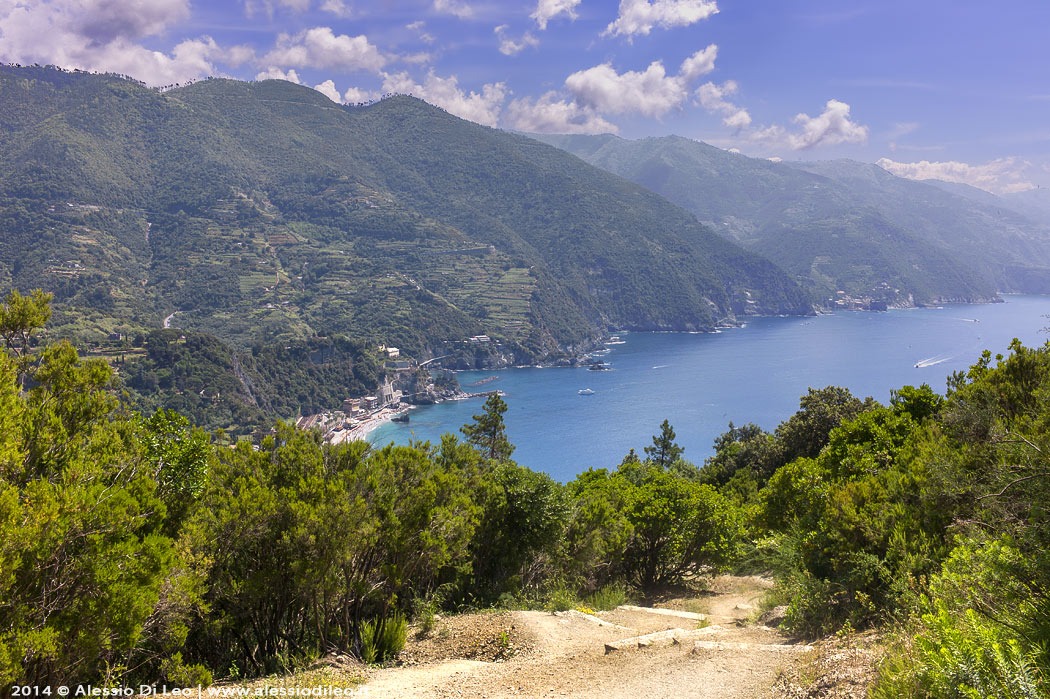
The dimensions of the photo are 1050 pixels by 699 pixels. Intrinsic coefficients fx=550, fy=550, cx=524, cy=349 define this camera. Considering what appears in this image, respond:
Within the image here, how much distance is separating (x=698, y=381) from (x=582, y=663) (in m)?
103

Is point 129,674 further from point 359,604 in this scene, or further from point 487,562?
point 487,562

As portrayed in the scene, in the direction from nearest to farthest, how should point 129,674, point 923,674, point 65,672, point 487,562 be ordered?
1. point 923,674
2. point 65,672
3. point 129,674
4. point 487,562

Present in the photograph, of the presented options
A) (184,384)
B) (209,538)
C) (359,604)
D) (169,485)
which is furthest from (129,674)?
(184,384)

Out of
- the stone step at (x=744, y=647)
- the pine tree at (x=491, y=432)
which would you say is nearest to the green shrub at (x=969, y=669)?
the stone step at (x=744, y=647)

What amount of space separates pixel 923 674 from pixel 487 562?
33.9 ft

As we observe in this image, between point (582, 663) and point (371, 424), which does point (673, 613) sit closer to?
point (582, 663)

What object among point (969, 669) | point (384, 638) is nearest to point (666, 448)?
point (384, 638)

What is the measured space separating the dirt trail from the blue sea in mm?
41389

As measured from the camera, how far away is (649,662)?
777 centimetres

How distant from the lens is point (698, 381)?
10600 cm

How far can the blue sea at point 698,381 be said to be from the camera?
78875 mm

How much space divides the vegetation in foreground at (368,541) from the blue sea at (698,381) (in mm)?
39857

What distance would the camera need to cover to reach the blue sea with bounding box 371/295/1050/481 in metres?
78.9

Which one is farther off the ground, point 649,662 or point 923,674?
point 923,674
